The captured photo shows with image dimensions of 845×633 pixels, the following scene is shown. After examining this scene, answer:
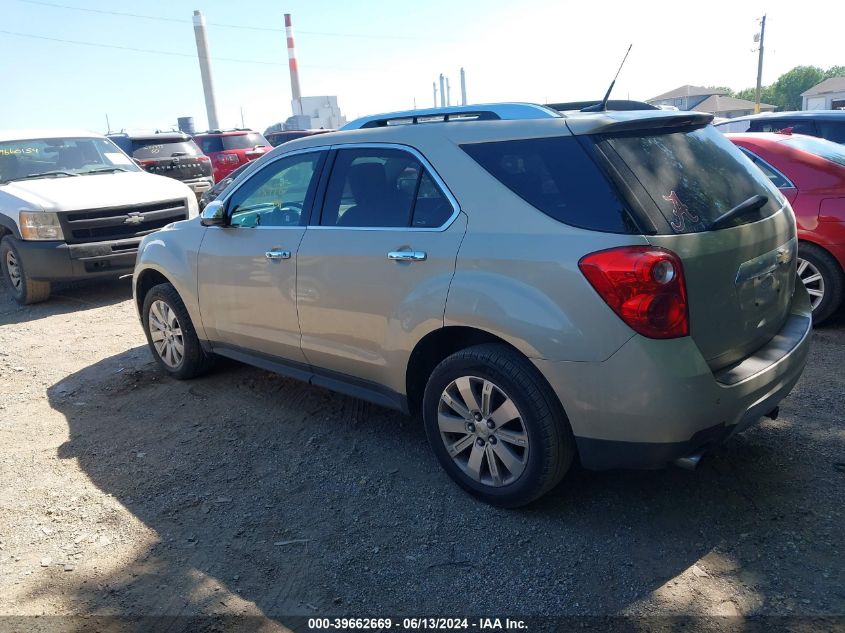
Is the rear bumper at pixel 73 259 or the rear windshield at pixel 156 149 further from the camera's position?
the rear windshield at pixel 156 149

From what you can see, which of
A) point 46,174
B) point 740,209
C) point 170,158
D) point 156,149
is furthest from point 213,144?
Answer: point 740,209

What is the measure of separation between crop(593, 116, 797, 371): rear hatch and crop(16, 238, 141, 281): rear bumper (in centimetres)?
655

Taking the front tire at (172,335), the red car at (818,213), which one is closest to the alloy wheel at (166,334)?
the front tire at (172,335)

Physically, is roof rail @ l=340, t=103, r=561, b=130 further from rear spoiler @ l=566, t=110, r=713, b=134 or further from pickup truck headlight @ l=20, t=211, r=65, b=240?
pickup truck headlight @ l=20, t=211, r=65, b=240

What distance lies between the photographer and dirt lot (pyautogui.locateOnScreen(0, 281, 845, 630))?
109 inches

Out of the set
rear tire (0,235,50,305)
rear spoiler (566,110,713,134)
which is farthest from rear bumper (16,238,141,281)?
rear spoiler (566,110,713,134)

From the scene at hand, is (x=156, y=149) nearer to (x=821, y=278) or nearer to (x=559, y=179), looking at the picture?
(x=821, y=278)

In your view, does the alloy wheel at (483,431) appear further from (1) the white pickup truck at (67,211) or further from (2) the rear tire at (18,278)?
(2) the rear tire at (18,278)

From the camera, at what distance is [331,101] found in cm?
5153

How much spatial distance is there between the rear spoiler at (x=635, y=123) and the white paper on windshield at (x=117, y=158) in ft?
25.9

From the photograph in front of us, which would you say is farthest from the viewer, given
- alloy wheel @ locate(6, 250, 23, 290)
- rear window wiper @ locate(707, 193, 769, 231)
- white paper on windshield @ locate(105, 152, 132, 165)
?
white paper on windshield @ locate(105, 152, 132, 165)

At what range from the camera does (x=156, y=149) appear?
516 inches

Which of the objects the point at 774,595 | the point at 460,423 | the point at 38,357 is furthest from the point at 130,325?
the point at 774,595

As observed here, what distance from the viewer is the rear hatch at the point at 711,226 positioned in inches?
110
